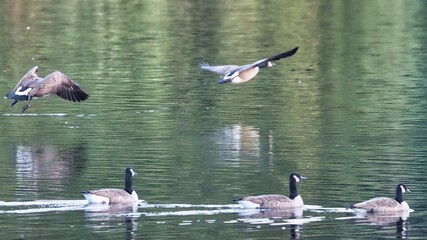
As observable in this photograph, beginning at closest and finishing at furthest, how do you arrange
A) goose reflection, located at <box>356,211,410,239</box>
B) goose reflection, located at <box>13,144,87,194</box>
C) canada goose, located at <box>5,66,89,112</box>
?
goose reflection, located at <box>356,211,410,239</box> → goose reflection, located at <box>13,144,87,194</box> → canada goose, located at <box>5,66,89,112</box>

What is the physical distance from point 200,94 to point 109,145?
8.23 metres

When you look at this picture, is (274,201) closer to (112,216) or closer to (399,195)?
(399,195)

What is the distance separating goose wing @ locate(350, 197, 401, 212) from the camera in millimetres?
19562

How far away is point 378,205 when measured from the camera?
19.8m

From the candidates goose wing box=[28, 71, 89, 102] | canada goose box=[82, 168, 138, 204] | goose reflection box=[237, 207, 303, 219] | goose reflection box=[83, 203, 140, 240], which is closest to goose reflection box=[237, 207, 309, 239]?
goose reflection box=[237, 207, 303, 219]

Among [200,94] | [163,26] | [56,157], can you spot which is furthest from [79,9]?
[56,157]

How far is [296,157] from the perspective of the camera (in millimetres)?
25000

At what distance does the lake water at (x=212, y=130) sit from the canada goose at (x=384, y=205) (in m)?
0.18

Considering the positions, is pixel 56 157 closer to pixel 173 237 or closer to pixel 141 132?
pixel 141 132

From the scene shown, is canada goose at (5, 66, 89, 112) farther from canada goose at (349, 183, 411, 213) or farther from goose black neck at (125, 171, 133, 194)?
canada goose at (349, 183, 411, 213)

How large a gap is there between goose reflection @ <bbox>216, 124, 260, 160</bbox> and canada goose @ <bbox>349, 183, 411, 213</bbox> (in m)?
5.21

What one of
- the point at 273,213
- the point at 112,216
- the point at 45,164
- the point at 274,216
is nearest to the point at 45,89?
the point at 45,164

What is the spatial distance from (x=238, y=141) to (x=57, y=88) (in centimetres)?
397

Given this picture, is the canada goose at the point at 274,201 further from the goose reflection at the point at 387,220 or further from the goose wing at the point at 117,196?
the goose wing at the point at 117,196
